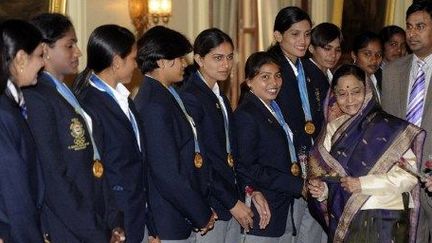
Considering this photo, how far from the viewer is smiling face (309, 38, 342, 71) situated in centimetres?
570

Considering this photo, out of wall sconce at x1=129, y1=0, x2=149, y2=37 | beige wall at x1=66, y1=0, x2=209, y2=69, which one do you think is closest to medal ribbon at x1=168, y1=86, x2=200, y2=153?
beige wall at x1=66, y1=0, x2=209, y2=69

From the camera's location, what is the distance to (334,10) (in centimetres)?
1040

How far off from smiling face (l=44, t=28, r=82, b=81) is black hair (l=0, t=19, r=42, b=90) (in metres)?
0.37

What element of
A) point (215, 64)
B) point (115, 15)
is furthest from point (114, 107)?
point (115, 15)

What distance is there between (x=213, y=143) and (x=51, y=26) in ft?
3.92

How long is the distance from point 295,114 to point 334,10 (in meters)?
5.42

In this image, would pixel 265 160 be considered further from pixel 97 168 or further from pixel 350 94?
pixel 97 168

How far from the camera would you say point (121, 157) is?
12.6ft

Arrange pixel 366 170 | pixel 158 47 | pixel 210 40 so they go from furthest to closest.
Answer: pixel 210 40, pixel 366 170, pixel 158 47

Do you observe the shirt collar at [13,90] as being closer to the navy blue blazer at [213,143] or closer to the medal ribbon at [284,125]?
the navy blue blazer at [213,143]

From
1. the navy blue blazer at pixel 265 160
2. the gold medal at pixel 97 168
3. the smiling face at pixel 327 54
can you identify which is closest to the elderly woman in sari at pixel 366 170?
the navy blue blazer at pixel 265 160

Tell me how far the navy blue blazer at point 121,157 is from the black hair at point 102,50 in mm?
63

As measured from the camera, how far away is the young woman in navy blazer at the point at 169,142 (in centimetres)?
413

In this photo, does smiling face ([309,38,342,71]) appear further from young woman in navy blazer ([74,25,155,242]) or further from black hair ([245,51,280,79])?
young woman in navy blazer ([74,25,155,242])
